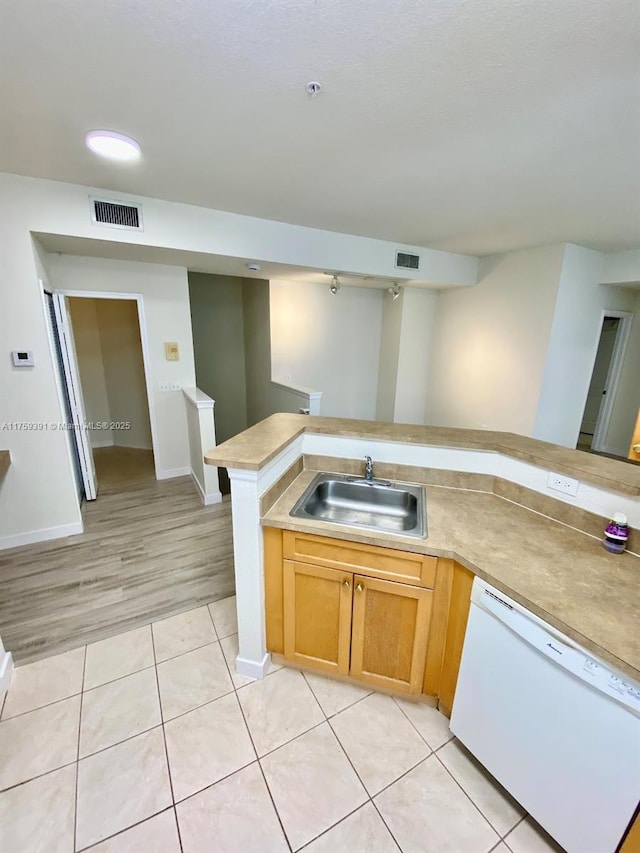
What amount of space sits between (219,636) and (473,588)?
145cm

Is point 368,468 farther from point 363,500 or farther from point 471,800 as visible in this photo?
point 471,800

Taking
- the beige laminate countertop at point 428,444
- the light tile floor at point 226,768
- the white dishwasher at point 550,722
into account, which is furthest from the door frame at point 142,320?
the white dishwasher at point 550,722

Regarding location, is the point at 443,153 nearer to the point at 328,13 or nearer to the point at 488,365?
the point at 328,13

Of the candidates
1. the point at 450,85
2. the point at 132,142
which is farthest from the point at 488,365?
the point at 132,142

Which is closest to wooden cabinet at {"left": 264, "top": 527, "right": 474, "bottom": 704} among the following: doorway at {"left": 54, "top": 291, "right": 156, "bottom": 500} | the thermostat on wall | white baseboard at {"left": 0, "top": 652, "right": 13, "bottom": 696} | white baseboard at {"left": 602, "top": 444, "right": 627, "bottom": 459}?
white baseboard at {"left": 0, "top": 652, "right": 13, "bottom": 696}

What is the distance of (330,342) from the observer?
512cm

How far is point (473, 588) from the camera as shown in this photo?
1.28 metres

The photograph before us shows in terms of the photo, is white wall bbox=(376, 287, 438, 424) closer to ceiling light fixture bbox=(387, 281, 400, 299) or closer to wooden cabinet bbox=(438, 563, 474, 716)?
ceiling light fixture bbox=(387, 281, 400, 299)

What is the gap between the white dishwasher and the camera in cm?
92

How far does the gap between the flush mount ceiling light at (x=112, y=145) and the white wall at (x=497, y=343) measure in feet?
12.7

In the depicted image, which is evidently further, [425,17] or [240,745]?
[240,745]

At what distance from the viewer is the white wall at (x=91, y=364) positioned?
4.58 metres

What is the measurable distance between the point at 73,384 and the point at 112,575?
1.77 metres

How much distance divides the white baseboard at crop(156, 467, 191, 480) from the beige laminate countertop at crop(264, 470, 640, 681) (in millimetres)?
2773
